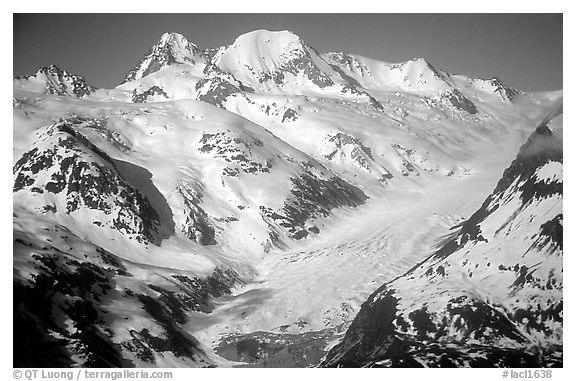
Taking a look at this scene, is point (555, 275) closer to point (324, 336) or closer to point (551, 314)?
point (551, 314)

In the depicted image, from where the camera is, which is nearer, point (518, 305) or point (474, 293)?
point (518, 305)

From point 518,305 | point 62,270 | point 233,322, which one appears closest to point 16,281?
point 62,270

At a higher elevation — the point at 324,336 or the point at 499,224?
the point at 499,224

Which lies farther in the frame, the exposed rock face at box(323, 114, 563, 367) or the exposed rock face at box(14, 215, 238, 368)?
the exposed rock face at box(14, 215, 238, 368)

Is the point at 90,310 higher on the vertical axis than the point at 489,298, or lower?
higher

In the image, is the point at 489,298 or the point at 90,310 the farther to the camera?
the point at 90,310

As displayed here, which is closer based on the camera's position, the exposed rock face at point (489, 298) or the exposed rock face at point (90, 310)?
the exposed rock face at point (489, 298)

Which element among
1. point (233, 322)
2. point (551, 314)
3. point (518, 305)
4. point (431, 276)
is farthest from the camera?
point (233, 322)
